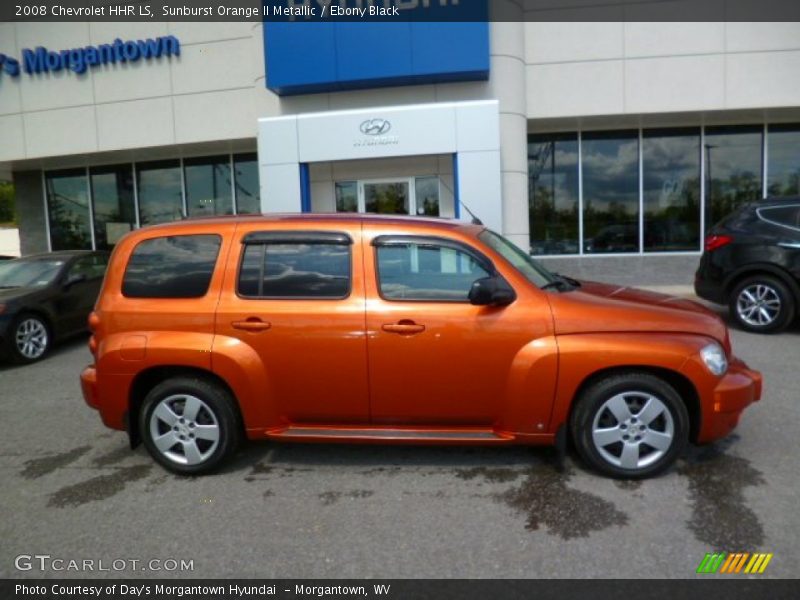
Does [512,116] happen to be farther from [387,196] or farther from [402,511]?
[402,511]

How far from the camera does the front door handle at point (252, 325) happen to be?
151 inches

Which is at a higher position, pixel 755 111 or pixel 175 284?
pixel 755 111

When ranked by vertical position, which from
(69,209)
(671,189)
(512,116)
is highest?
(512,116)

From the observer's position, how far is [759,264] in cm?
777

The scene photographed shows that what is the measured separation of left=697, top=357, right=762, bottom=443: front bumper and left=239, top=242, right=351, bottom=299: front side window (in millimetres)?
2397

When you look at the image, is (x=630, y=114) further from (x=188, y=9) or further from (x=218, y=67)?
(x=188, y=9)

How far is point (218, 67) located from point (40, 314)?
717cm

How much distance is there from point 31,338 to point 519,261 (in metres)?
6.94

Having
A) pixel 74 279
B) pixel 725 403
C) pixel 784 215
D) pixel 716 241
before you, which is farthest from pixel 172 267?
pixel 784 215

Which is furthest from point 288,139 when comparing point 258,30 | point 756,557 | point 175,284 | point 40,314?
point 756,557

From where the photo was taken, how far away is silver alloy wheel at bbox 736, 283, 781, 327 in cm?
778

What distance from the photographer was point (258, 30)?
11.9m

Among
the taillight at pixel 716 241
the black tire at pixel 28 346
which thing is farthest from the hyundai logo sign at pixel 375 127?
the black tire at pixel 28 346

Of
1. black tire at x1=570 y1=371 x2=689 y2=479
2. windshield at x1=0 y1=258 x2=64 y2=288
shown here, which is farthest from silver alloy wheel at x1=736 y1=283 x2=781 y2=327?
windshield at x1=0 y1=258 x2=64 y2=288
